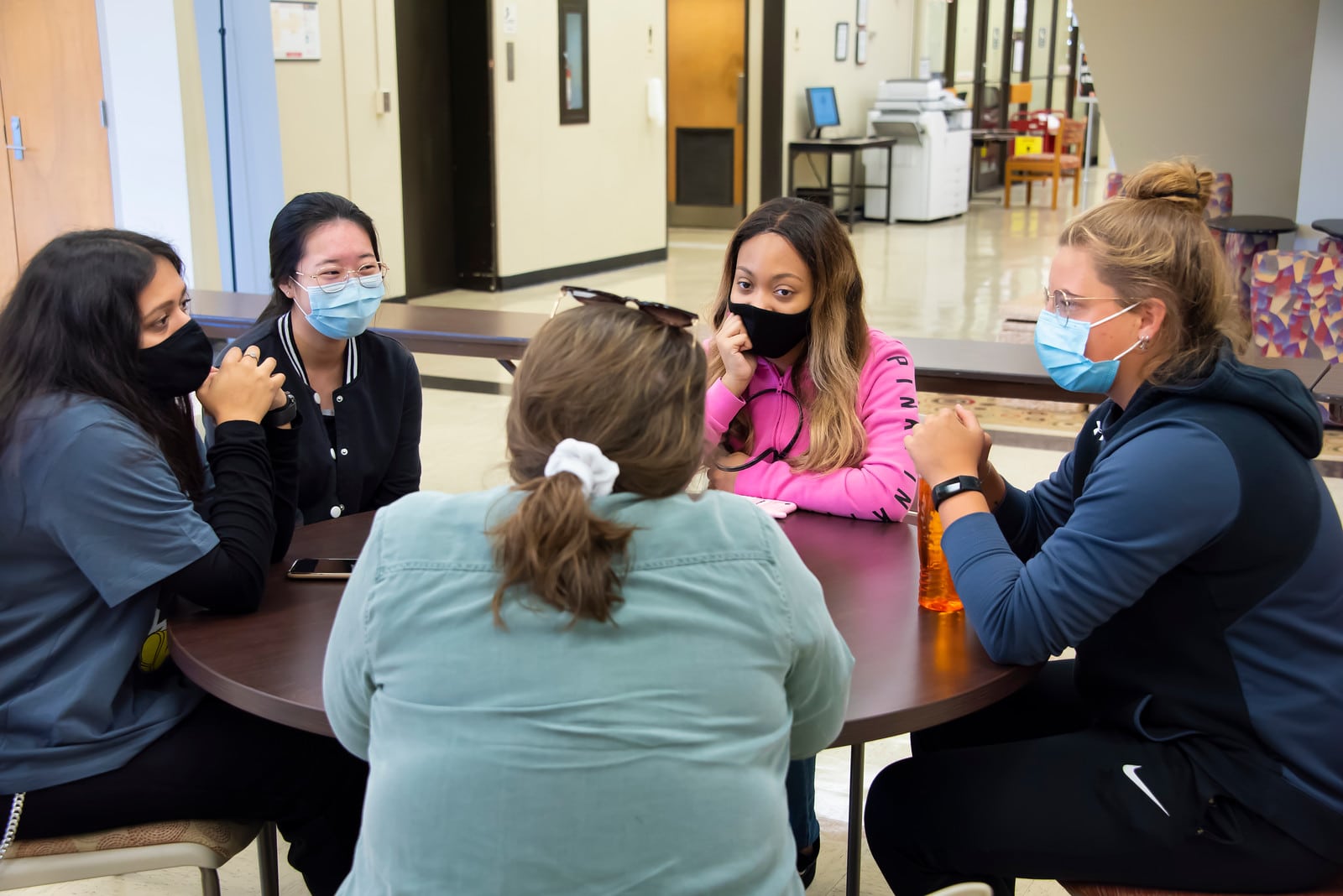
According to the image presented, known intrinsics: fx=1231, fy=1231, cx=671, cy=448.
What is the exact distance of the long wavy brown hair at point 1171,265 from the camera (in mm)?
1519

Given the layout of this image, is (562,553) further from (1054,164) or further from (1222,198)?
(1054,164)

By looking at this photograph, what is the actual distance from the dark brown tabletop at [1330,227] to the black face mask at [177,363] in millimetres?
4866

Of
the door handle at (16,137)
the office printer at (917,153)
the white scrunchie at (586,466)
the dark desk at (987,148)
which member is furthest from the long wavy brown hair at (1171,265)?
the dark desk at (987,148)

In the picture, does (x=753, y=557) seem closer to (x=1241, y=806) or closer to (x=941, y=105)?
(x=1241, y=806)

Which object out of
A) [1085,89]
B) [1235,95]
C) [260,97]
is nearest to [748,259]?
[260,97]

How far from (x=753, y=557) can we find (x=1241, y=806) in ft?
2.42

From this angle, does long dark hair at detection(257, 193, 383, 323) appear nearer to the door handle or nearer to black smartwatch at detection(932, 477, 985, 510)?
black smartwatch at detection(932, 477, 985, 510)

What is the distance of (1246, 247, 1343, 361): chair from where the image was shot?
5039 millimetres

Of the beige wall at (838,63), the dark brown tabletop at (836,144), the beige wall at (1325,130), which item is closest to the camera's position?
the beige wall at (1325,130)

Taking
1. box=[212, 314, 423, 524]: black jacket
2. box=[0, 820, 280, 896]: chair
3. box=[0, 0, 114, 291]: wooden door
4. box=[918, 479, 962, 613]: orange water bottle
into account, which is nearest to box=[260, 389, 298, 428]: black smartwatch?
box=[212, 314, 423, 524]: black jacket

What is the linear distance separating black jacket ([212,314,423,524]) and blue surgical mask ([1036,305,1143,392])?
1.19m

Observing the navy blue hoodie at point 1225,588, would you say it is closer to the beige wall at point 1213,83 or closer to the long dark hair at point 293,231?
the long dark hair at point 293,231

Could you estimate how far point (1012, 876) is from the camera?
1.51 meters

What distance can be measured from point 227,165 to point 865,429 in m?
4.13
